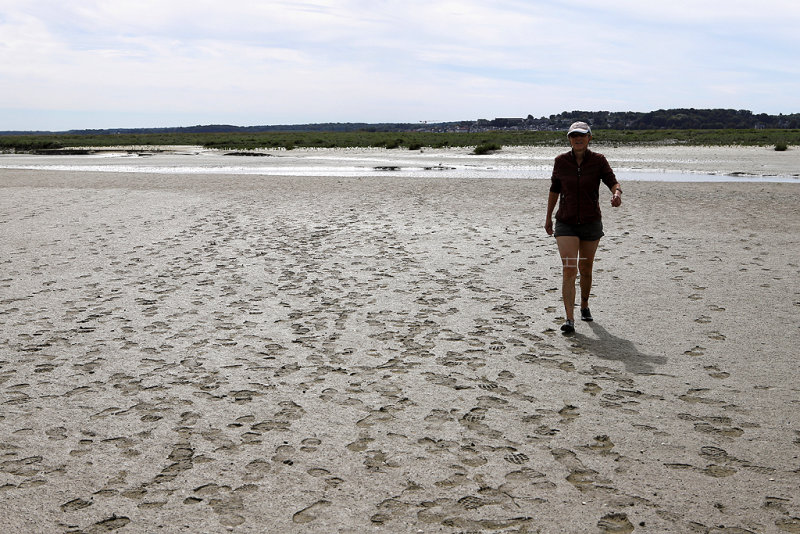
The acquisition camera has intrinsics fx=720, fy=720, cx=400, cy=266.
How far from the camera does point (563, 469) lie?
405 centimetres

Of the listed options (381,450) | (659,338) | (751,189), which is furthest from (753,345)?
(751,189)

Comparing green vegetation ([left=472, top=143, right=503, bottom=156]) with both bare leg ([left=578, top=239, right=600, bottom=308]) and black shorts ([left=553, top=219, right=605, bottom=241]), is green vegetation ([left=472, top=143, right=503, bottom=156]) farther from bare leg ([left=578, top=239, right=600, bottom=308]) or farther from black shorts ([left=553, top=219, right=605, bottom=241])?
black shorts ([left=553, top=219, right=605, bottom=241])

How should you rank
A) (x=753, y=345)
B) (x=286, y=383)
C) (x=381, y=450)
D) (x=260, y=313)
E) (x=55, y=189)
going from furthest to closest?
(x=55, y=189) → (x=260, y=313) → (x=753, y=345) → (x=286, y=383) → (x=381, y=450)

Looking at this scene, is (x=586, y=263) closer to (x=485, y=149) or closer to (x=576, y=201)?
(x=576, y=201)

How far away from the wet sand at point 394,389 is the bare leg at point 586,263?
330 millimetres

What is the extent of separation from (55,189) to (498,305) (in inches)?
724

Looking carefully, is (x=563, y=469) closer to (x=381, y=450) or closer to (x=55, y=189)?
(x=381, y=450)

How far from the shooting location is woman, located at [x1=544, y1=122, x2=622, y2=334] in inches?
260

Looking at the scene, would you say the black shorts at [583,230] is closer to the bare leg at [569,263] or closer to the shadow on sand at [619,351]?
the bare leg at [569,263]

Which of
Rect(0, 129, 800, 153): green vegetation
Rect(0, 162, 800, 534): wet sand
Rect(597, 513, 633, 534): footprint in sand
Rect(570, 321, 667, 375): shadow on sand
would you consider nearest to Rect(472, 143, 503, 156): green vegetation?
Rect(0, 129, 800, 153): green vegetation

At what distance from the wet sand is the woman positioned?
0.58 meters

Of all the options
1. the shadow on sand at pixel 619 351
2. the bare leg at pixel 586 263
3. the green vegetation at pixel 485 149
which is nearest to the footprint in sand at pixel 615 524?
the shadow on sand at pixel 619 351

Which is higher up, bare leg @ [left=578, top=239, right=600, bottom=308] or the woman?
the woman

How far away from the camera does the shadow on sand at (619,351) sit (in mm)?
5828
